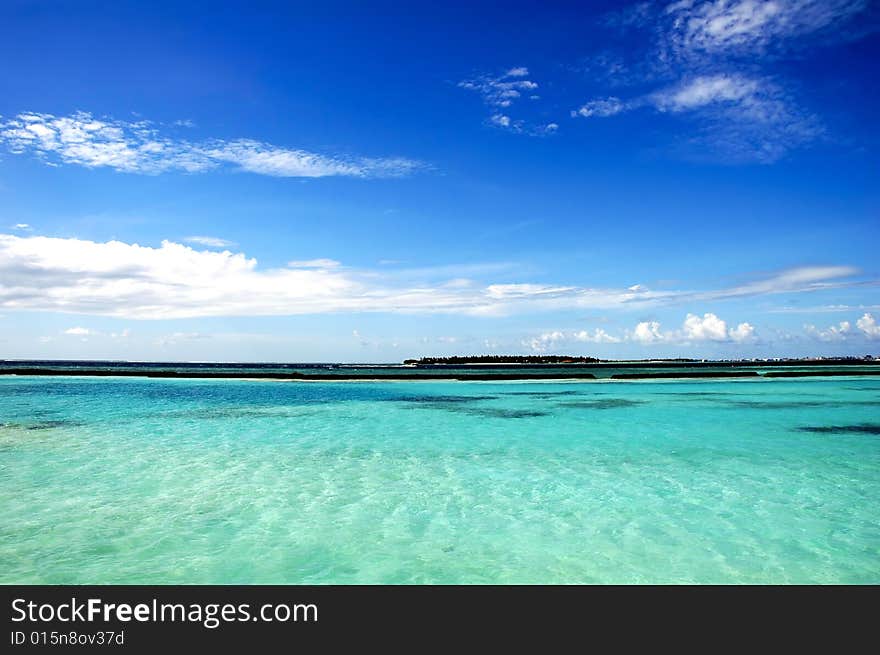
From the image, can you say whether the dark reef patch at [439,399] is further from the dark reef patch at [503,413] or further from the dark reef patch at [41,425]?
the dark reef patch at [41,425]

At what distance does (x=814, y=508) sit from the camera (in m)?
9.28

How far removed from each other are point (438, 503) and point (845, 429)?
17.6m

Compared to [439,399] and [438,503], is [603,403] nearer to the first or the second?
[439,399]

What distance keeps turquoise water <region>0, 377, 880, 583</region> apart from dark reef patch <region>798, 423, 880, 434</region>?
167 millimetres

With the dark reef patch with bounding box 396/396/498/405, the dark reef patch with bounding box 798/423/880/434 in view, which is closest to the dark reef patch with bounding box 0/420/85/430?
the dark reef patch with bounding box 396/396/498/405

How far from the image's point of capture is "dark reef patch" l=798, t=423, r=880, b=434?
1869cm

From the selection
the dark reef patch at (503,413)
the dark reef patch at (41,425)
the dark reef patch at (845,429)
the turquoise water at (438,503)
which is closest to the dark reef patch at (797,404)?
the dark reef patch at (845,429)

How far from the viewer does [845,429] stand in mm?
19453

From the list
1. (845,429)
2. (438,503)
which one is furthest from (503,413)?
(438,503)

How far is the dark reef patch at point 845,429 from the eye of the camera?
1869 centimetres

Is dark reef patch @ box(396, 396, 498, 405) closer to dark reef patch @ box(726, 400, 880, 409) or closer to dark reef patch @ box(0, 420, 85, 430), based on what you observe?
dark reef patch @ box(726, 400, 880, 409)
